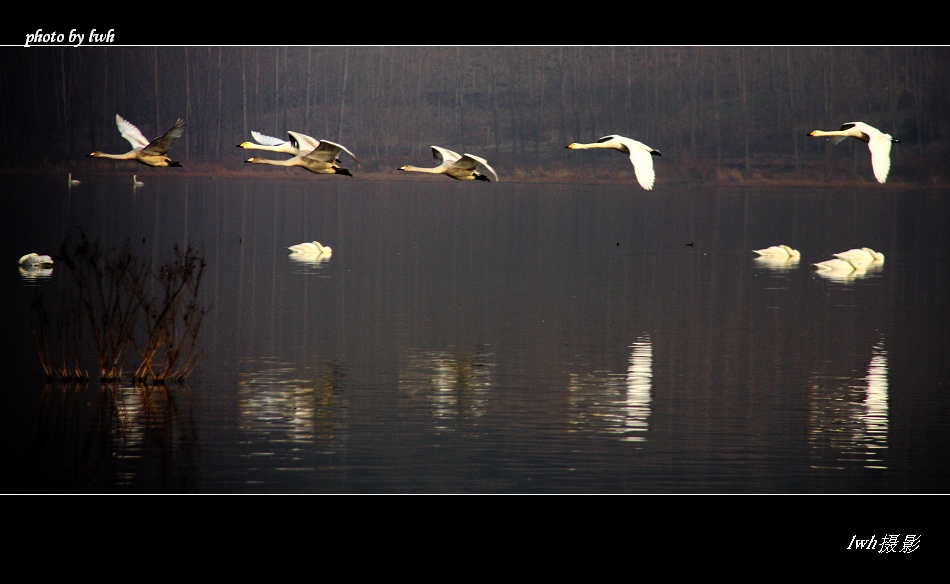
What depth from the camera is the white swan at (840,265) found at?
45.7 metres

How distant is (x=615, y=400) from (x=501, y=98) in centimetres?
13767

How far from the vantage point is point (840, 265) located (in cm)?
4581

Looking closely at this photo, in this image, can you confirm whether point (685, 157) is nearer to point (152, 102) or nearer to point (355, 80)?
point (355, 80)

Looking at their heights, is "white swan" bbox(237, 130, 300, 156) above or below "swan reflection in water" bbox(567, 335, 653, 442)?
above

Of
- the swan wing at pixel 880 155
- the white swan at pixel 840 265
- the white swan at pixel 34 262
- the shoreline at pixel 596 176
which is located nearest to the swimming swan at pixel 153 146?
the white swan at pixel 34 262

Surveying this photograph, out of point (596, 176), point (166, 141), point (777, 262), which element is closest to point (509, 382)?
point (166, 141)

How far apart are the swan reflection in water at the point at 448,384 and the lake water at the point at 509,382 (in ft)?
0.24

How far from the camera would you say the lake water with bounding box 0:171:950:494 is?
1789 centimetres

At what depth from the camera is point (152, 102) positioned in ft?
470

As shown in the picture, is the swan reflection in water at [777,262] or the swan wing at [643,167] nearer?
the swan wing at [643,167]

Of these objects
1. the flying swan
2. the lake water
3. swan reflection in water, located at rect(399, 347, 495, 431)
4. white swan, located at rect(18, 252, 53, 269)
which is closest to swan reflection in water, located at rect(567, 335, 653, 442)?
the lake water

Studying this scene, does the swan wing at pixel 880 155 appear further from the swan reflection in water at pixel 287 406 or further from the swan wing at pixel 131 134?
the swan wing at pixel 131 134

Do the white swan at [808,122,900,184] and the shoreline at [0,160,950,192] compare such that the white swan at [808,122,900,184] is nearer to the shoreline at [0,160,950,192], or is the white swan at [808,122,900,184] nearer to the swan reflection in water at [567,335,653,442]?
the swan reflection in water at [567,335,653,442]

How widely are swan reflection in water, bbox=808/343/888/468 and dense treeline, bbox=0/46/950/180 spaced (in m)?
117
